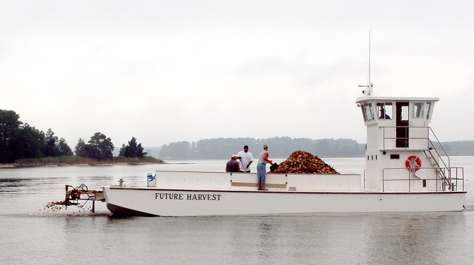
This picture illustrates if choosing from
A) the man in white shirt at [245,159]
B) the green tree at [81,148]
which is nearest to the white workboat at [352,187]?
the man in white shirt at [245,159]

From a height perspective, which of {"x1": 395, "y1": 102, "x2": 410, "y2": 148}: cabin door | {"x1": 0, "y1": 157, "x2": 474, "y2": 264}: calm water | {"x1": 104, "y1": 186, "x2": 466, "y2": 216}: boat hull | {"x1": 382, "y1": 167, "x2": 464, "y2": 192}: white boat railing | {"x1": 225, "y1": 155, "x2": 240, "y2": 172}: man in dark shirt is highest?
{"x1": 395, "y1": 102, "x2": 410, "y2": 148}: cabin door

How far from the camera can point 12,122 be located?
116062 mm

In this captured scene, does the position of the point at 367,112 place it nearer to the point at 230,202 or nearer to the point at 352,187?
the point at 352,187

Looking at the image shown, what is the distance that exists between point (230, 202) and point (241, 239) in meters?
2.74

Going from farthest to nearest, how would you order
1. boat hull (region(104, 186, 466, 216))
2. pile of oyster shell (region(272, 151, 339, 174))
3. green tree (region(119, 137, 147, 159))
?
green tree (region(119, 137, 147, 159))
pile of oyster shell (region(272, 151, 339, 174))
boat hull (region(104, 186, 466, 216))

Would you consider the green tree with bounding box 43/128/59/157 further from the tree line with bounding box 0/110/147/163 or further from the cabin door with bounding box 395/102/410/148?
the cabin door with bounding box 395/102/410/148

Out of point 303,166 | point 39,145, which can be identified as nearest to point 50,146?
point 39,145

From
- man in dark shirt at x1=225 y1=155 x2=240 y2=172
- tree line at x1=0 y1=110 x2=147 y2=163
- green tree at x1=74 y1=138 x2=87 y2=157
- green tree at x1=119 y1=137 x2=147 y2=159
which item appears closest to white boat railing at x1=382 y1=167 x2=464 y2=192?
man in dark shirt at x1=225 y1=155 x2=240 y2=172

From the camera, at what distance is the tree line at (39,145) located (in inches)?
4542

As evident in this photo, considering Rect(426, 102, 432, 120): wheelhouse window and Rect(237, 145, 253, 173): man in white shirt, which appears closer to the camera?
Rect(237, 145, 253, 173): man in white shirt

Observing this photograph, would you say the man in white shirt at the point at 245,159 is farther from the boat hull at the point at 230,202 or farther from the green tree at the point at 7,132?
the green tree at the point at 7,132

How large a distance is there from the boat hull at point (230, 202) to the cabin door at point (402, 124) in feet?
7.00

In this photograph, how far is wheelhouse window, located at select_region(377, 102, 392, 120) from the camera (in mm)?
22562

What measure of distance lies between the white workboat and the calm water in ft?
1.16
